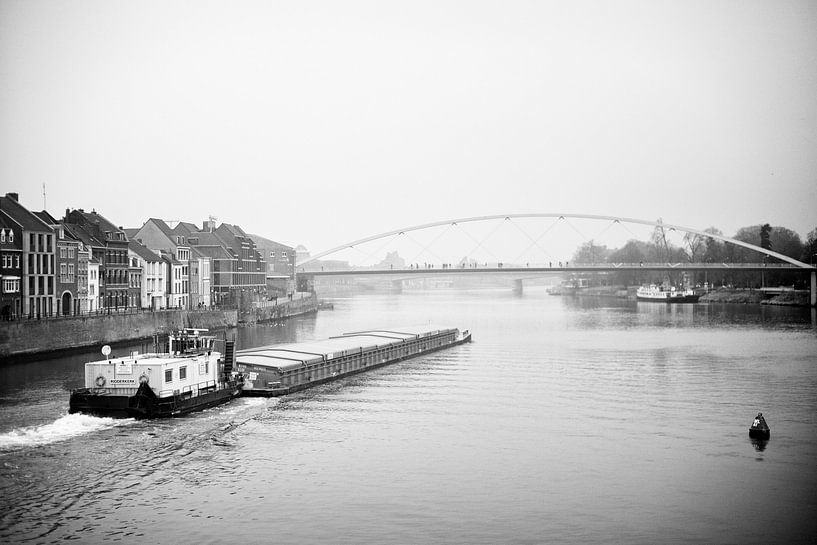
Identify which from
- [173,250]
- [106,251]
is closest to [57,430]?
[106,251]

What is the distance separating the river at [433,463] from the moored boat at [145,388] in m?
0.67

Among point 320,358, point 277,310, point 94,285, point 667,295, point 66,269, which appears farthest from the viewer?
point 667,295

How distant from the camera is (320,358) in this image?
39750 millimetres

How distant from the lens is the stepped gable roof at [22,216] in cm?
5147

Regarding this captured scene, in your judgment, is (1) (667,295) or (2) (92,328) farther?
(1) (667,295)

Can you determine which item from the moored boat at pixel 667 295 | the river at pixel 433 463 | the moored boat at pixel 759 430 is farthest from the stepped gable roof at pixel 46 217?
the moored boat at pixel 667 295

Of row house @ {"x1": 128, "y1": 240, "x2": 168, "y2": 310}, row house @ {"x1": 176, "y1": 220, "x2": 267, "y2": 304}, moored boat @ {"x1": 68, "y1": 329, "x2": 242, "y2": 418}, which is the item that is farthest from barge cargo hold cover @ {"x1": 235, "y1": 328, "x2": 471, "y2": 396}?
row house @ {"x1": 176, "y1": 220, "x2": 267, "y2": 304}

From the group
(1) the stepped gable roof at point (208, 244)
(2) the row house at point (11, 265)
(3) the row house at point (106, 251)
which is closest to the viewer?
(2) the row house at point (11, 265)

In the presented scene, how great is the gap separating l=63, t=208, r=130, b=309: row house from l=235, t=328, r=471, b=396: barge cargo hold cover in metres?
20.3

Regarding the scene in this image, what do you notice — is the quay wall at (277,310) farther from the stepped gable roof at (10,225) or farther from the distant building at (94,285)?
the stepped gable roof at (10,225)

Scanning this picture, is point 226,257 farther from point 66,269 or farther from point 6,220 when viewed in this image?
point 6,220

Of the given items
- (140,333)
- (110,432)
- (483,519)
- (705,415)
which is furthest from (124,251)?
(483,519)

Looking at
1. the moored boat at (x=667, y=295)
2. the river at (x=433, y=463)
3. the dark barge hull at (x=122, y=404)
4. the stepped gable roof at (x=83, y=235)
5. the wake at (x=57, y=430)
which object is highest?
the stepped gable roof at (x=83, y=235)

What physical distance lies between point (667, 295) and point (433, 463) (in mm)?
107764
